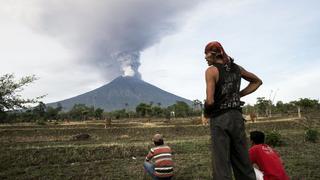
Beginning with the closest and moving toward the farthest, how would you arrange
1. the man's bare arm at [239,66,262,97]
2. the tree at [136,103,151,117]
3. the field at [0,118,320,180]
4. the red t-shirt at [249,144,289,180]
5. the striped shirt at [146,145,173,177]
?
the man's bare arm at [239,66,262,97]
the red t-shirt at [249,144,289,180]
the striped shirt at [146,145,173,177]
the field at [0,118,320,180]
the tree at [136,103,151,117]

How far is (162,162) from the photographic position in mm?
8117

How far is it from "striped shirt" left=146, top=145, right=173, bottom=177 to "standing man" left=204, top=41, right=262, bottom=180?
3.45 metres

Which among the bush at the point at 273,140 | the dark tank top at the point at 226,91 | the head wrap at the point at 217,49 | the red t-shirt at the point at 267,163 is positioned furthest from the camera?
the bush at the point at 273,140

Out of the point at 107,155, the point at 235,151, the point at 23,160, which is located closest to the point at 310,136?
the point at 107,155

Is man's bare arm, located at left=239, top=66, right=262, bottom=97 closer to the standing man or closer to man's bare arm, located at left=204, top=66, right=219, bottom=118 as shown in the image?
the standing man

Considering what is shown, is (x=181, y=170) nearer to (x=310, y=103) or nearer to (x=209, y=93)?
(x=209, y=93)

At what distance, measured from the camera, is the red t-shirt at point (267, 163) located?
20.8ft

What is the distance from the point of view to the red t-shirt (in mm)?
6332

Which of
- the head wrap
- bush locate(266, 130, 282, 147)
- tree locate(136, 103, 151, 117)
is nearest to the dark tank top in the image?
the head wrap

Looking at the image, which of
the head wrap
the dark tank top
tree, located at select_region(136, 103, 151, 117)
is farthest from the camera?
tree, located at select_region(136, 103, 151, 117)

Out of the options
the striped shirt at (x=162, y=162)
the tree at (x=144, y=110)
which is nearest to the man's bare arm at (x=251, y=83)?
the striped shirt at (x=162, y=162)

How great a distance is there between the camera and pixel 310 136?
862 inches

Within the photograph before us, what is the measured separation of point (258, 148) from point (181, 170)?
609 centimetres

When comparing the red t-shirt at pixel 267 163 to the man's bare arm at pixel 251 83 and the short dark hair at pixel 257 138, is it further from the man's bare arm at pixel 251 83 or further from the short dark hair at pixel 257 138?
the man's bare arm at pixel 251 83
